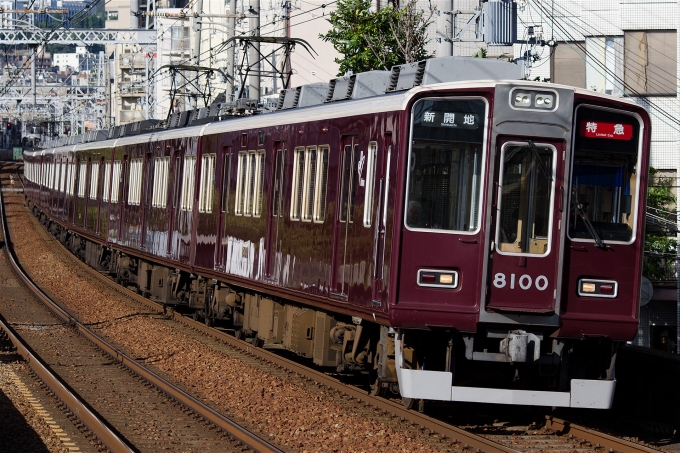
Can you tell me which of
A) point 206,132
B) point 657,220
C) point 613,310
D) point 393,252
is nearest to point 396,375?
point 393,252

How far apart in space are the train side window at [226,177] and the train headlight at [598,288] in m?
6.48

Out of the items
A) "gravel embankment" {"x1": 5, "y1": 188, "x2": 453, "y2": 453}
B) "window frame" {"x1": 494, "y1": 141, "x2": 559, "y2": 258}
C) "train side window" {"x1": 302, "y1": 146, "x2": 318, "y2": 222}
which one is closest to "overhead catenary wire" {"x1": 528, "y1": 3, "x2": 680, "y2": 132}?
"gravel embankment" {"x1": 5, "y1": 188, "x2": 453, "y2": 453}

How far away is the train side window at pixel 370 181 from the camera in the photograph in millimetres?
9680

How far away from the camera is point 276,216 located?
12.5 meters

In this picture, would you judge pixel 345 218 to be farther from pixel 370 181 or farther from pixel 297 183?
pixel 297 183

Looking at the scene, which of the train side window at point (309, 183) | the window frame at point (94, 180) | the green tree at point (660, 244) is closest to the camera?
the train side window at point (309, 183)

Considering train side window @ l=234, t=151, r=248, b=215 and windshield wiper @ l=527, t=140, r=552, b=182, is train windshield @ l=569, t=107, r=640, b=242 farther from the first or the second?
train side window @ l=234, t=151, r=248, b=215

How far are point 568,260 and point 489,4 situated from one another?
12.1 m

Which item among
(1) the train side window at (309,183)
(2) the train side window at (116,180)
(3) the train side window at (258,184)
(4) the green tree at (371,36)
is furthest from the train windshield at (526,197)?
(2) the train side window at (116,180)

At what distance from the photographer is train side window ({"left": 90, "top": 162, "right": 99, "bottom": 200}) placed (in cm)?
2519

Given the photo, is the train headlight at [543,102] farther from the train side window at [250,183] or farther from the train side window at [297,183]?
the train side window at [250,183]

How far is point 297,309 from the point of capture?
12.4 metres

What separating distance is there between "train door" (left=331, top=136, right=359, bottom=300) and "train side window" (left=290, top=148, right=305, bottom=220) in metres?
1.18

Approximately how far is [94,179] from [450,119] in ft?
58.7
